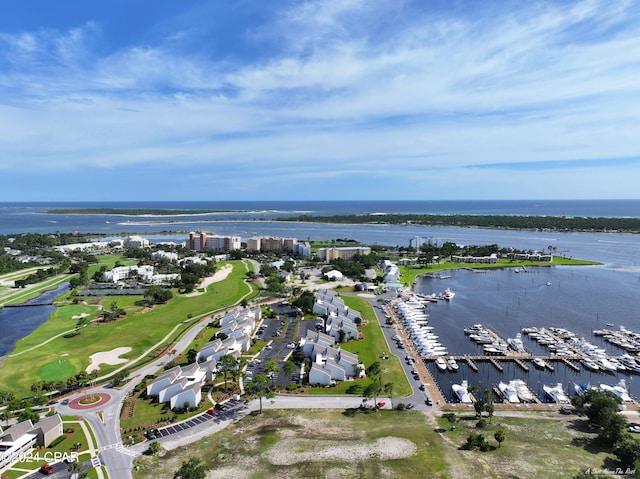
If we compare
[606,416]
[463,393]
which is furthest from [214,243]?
[606,416]

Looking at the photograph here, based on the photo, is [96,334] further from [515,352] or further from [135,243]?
[135,243]

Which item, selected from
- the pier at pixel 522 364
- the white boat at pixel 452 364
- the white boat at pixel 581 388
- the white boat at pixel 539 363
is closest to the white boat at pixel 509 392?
the white boat at pixel 452 364

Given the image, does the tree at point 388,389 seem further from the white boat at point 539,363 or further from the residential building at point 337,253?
the residential building at point 337,253

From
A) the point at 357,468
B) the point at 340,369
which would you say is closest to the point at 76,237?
the point at 340,369

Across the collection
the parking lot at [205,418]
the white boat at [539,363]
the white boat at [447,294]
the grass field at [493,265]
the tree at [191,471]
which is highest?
the grass field at [493,265]

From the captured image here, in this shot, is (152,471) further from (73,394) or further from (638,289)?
(638,289)

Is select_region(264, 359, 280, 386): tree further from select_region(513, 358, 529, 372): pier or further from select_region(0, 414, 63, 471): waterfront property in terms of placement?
select_region(513, 358, 529, 372): pier
